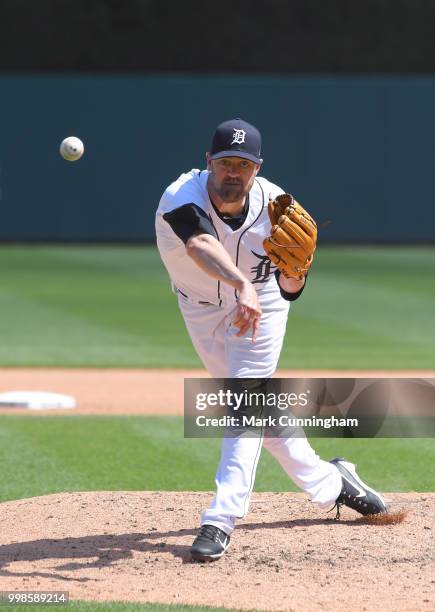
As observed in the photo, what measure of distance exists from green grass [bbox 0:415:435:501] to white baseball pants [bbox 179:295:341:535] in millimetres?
1375

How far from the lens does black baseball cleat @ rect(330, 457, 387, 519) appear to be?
5.52 metres

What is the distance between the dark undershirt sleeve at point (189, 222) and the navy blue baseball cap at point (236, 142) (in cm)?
24

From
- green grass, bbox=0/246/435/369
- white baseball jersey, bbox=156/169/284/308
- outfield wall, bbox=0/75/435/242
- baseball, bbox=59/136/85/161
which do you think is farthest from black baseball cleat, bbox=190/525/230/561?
outfield wall, bbox=0/75/435/242

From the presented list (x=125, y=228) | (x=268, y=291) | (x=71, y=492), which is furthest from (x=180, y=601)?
(x=125, y=228)

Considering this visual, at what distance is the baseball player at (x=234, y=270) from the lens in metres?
4.85

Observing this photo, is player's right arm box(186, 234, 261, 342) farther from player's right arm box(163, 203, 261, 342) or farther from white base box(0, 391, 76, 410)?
white base box(0, 391, 76, 410)

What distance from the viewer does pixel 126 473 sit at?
7059 mm

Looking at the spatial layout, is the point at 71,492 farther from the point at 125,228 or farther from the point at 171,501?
the point at 125,228

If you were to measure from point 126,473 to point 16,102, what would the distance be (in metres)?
16.6

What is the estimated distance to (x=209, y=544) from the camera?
16.0 ft

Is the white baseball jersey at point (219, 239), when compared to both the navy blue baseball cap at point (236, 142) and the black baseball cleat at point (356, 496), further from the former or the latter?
the black baseball cleat at point (356, 496)

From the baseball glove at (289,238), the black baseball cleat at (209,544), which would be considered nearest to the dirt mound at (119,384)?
the black baseball cleat at (209,544)

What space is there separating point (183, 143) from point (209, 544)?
18799 millimetres

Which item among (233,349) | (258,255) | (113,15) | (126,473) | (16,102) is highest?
(113,15)
